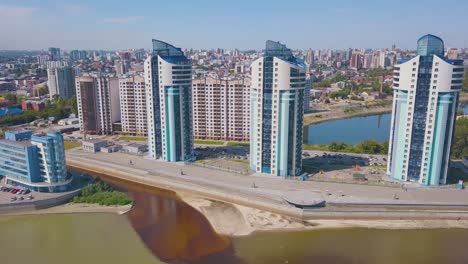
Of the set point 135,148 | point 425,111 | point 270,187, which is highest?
point 425,111

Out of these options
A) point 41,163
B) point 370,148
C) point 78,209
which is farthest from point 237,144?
point 41,163

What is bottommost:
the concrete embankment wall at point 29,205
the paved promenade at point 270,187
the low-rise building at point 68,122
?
the concrete embankment wall at point 29,205

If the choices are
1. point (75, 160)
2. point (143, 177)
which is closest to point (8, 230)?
point (143, 177)

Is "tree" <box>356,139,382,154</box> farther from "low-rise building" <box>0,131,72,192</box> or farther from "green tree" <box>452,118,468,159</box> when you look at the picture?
"low-rise building" <box>0,131,72,192</box>

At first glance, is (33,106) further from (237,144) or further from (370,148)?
(370,148)

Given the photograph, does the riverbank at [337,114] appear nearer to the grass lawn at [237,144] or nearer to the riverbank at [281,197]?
the grass lawn at [237,144]

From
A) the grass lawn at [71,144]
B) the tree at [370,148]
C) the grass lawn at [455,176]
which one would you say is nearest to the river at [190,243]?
the grass lawn at [455,176]

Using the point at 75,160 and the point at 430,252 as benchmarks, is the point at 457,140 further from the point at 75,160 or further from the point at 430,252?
the point at 75,160

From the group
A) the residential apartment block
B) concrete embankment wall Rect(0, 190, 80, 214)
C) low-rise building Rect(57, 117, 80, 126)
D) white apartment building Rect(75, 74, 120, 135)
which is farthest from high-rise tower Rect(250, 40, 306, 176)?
the residential apartment block
